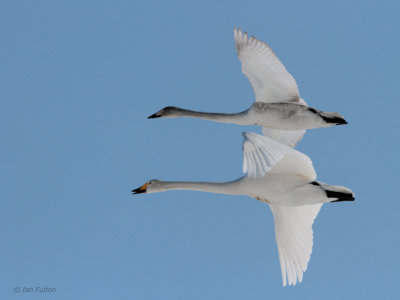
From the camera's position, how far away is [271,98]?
19109 mm

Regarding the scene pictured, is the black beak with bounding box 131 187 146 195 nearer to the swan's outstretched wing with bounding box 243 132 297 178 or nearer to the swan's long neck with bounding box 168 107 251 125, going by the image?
the swan's long neck with bounding box 168 107 251 125

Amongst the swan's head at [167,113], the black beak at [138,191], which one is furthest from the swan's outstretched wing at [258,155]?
the swan's head at [167,113]

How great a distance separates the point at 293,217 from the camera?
1847 centimetres

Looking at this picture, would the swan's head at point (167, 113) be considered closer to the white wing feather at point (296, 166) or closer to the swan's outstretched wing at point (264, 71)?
the swan's outstretched wing at point (264, 71)

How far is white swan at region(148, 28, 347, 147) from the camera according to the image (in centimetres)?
1867

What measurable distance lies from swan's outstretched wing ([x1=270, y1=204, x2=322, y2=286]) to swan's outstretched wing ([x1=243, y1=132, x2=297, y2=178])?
3.74 metres

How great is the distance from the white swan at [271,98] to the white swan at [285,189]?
1875 mm

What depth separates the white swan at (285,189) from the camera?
1482 centimetres

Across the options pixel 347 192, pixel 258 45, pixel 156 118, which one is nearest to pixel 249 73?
pixel 258 45

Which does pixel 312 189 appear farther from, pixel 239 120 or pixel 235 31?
pixel 235 31

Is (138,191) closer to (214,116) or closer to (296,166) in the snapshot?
(214,116)

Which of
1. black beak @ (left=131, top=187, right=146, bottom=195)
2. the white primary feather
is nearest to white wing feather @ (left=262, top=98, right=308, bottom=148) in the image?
black beak @ (left=131, top=187, right=146, bottom=195)

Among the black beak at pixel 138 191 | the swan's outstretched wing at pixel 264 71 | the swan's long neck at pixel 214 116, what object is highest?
the swan's outstretched wing at pixel 264 71

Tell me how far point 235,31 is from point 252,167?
16.1 ft
